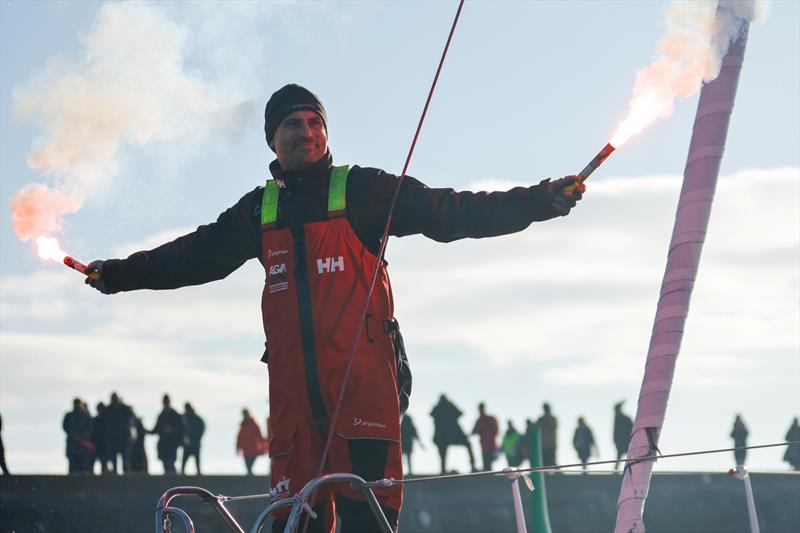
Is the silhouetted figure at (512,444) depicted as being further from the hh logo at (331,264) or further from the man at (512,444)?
the hh logo at (331,264)

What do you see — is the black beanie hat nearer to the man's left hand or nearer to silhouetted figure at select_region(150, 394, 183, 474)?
the man's left hand

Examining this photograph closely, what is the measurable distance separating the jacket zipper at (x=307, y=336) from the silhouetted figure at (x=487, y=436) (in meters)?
18.6

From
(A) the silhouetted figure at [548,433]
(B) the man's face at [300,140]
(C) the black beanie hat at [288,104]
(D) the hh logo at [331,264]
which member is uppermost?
(A) the silhouetted figure at [548,433]

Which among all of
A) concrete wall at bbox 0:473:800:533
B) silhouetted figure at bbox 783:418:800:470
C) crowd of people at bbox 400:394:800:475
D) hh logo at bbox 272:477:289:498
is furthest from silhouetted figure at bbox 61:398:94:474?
hh logo at bbox 272:477:289:498

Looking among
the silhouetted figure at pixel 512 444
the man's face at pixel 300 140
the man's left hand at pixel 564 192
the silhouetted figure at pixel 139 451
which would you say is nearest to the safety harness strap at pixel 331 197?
the man's face at pixel 300 140

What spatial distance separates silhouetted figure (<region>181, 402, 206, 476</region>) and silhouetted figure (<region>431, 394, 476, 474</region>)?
3947 mm

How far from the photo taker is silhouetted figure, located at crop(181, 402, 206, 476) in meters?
23.8

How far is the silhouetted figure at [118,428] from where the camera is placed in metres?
22.6

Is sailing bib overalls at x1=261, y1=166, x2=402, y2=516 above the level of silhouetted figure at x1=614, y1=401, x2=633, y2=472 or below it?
below

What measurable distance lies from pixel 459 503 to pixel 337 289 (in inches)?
674

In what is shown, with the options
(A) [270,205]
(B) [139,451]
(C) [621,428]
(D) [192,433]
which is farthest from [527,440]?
(A) [270,205]

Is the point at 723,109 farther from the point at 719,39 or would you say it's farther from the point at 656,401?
the point at 656,401

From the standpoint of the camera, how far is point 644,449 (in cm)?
852

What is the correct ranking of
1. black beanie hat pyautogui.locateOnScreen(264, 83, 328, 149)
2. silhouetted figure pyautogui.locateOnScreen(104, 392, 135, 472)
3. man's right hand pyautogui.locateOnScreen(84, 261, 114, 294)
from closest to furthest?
black beanie hat pyautogui.locateOnScreen(264, 83, 328, 149) < man's right hand pyautogui.locateOnScreen(84, 261, 114, 294) < silhouetted figure pyautogui.locateOnScreen(104, 392, 135, 472)
